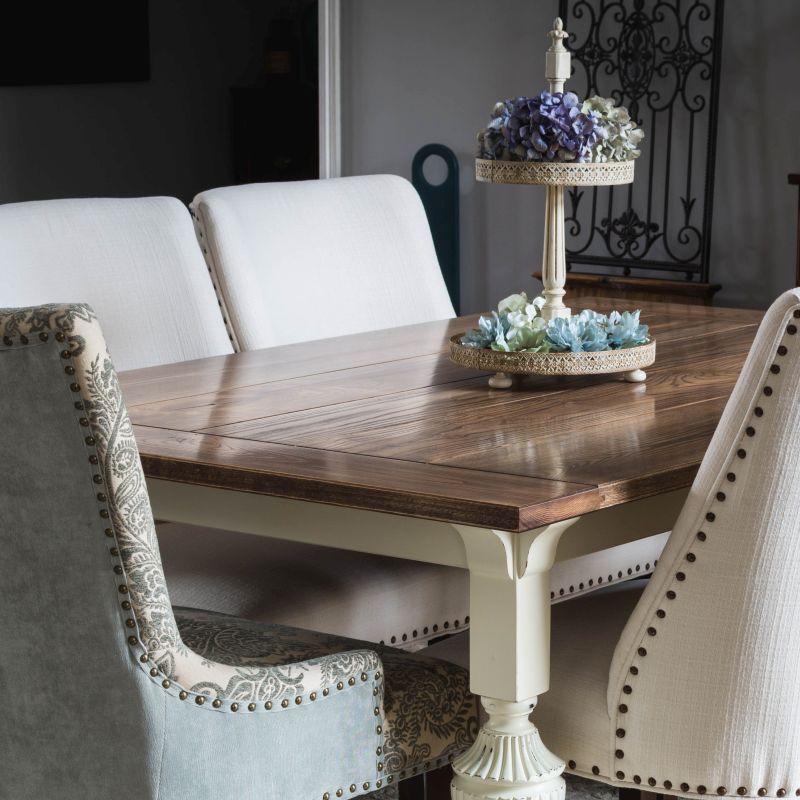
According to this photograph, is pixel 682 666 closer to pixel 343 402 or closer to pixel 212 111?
pixel 343 402

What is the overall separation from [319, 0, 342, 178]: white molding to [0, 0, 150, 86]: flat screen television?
141cm

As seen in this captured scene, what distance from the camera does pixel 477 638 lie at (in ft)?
4.76

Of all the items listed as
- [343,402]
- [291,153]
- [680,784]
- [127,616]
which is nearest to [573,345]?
[343,402]

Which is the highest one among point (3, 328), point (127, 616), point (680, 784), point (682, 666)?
point (3, 328)

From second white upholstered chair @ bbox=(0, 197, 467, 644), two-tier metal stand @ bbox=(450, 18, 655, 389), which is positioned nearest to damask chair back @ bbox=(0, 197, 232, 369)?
second white upholstered chair @ bbox=(0, 197, 467, 644)

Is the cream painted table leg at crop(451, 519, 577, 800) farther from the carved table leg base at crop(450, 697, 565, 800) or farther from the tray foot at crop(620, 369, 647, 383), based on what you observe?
the tray foot at crop(620, 369, 647, 383)

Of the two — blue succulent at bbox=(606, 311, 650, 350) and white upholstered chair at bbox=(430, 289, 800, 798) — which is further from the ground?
blue succulent at bbox=(606, 311, 650, 350)

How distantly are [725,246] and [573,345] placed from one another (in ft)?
9.44

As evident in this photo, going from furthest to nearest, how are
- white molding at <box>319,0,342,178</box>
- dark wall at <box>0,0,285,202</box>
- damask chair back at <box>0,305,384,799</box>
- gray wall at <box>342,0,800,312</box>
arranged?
dark wall at <box>0,0,285,202</box> → white molding at <box>319,0,342,178</box> → gray wall at <box>342,0,800,312</box> → damask chair back at <box>0,305,384,799</box>

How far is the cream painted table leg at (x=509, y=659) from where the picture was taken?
4.63ft

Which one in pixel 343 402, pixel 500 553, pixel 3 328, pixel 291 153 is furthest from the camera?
pixel 291 153

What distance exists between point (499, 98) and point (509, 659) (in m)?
3.99

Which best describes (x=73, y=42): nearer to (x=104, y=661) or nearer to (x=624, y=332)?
(x=624, y=332)

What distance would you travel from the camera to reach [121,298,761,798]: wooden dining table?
142 centimetres
